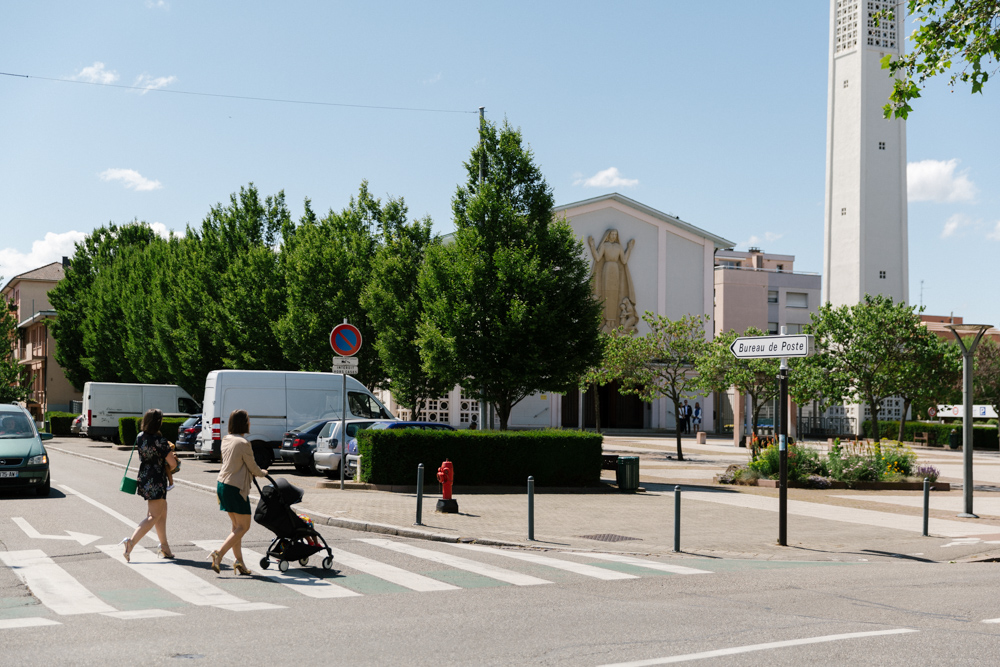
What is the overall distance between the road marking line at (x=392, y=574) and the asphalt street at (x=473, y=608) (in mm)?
42

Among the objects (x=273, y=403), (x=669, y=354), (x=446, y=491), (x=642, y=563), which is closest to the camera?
(x=642, y=563)

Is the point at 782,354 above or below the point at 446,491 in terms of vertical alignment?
above

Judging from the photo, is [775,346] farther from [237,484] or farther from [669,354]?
[669,354]

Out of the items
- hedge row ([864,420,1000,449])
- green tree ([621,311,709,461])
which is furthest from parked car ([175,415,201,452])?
hedge row ([864,420,1000,449])

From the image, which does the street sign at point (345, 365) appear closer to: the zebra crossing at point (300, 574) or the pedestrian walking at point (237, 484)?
the zebra crossing at point (300, 574)

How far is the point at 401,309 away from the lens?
29.4 m

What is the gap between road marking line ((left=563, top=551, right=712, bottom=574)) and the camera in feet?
34.6

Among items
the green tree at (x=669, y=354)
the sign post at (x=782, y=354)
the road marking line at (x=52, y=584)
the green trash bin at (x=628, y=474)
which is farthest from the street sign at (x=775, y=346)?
the green tree at (x=669, y=354)

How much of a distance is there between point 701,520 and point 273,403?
552 inches

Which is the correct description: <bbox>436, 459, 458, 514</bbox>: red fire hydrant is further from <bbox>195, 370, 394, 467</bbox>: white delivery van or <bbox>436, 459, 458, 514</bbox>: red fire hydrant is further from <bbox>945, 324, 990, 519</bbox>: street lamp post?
<bbox>195, 370, 394, 467</bbox>: white delivery van

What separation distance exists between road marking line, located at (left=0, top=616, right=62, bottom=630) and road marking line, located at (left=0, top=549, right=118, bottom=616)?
0.24m

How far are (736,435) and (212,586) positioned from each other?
131ft

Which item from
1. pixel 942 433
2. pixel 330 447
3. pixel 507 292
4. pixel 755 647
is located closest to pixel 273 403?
pixel 330 447

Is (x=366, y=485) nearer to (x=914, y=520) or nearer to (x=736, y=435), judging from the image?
(x=914, y=520)
